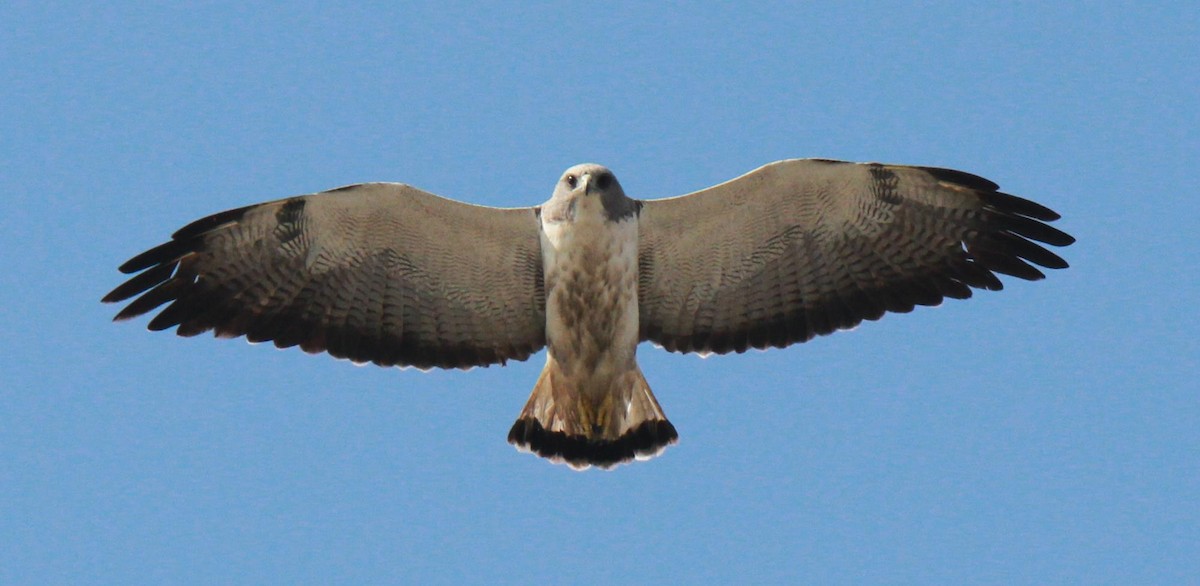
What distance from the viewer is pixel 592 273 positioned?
13633mm

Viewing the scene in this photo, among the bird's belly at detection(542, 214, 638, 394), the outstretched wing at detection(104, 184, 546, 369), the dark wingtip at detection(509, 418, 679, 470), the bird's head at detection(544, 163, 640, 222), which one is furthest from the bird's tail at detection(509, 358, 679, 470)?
the bird's head at detection(544, 163, 640, 222)

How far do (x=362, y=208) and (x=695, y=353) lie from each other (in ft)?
9.08

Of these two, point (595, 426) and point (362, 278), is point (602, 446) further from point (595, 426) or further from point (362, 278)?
point (362, 278)

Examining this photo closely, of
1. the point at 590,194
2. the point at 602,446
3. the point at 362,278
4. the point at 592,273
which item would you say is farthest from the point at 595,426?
the point at 362,278

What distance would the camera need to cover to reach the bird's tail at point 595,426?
14.2 meters

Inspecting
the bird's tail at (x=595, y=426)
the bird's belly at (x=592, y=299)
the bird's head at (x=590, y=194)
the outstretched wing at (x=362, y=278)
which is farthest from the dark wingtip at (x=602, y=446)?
the bird's head at (x=590, y=194)

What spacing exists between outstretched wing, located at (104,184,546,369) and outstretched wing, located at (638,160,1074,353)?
101 centimetres

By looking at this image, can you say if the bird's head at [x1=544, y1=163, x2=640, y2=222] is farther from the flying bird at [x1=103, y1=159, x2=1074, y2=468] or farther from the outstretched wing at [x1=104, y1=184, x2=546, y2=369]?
the outstretched wing at [x1=104, y1=184, x2=546, y2=369]

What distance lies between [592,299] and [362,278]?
1815 mm

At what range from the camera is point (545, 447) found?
14.3 metres

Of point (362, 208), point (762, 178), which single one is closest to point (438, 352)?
point (362, 208)

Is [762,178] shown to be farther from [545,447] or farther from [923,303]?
[545,447]

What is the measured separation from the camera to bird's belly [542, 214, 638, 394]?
13.6 metres

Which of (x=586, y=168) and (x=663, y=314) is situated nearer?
(x=586, y=168)
